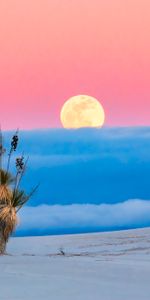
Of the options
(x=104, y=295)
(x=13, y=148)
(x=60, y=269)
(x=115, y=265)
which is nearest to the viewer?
(x=104, y=295)

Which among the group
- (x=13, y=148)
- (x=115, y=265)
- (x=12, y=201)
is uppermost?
(x=13, y=148)

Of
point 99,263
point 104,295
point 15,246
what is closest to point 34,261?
point 99,263

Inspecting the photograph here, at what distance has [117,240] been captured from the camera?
83.1ft

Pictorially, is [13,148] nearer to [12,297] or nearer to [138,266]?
[138,266]

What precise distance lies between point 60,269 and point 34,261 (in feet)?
5.05

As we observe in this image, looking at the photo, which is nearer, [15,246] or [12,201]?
[12,201]

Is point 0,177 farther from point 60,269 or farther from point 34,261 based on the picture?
point 60,269

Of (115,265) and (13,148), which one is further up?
(13,148)

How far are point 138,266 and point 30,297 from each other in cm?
570

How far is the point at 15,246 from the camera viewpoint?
79.6 ft

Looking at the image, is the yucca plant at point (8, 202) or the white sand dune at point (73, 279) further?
the yucca plant at point (8, 202)

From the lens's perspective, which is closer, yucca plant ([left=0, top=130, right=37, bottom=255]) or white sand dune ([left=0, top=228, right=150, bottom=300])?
white sand dune ([left=0, top=228, right=150, bottom=300])

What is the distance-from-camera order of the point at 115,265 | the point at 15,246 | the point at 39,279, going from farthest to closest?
the point at 15,246, the point at 115,265, the point at 39,279

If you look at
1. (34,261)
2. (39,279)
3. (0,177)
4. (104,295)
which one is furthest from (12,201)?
(104,295)
